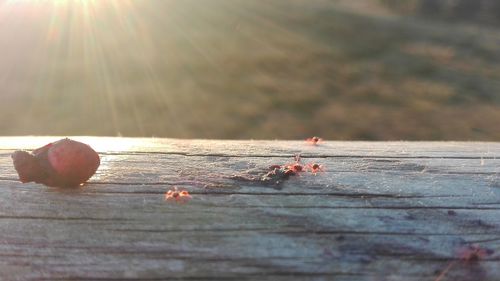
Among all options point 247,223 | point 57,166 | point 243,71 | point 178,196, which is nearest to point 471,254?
point 247,223

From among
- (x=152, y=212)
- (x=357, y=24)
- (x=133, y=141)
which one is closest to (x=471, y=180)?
(x=152, y=212)

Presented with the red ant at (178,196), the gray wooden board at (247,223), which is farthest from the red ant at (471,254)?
the red ant at (178,196)

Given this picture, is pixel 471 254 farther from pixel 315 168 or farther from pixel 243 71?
pixel 243 71

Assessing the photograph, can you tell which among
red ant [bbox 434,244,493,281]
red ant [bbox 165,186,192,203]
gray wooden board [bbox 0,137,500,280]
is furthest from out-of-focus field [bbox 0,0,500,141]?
red ant [bbox 434,244,493,281]

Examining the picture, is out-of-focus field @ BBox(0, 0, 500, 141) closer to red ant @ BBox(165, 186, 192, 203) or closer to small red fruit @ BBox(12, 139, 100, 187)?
small red fruit @ BBox(12, 139, 100, 187)

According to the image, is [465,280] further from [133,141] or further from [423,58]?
[423,58]

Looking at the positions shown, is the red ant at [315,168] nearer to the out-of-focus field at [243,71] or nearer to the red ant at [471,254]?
the red ant at [471,254]
